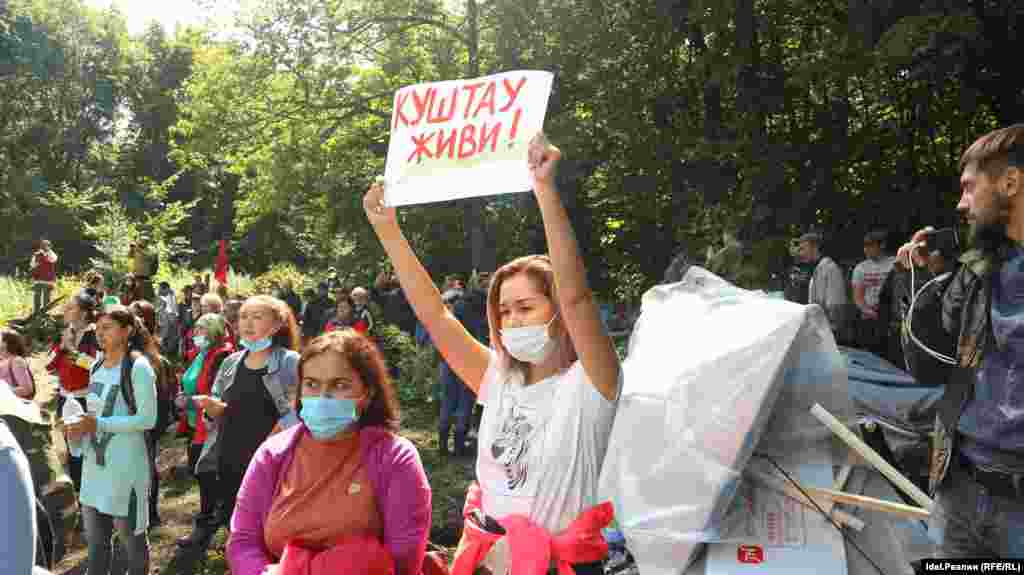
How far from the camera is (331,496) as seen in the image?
2.92 metres

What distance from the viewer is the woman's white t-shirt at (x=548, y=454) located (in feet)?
8.95

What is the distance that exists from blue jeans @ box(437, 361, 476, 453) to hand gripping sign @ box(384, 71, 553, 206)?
6.18 metres

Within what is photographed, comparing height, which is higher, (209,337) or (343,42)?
(343,42)

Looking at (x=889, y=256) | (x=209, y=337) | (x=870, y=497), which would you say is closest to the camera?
(x=870, y=497)

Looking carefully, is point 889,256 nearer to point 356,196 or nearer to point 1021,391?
point 1021,391

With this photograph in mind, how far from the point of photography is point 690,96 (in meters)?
15.6

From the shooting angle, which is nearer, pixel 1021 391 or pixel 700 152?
pixel 1021 391

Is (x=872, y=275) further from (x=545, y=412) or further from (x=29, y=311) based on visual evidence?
(x=29, y=311)

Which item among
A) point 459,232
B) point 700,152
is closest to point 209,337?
point 700,152

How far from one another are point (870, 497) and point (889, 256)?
23.6 feet

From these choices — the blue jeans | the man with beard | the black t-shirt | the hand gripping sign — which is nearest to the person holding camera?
the blue jeans

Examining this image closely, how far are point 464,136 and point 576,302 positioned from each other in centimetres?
95

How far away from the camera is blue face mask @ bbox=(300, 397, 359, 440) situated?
3117 millimetres

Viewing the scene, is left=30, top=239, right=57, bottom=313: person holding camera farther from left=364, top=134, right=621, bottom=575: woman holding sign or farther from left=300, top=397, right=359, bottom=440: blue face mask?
left=364, top=134, right=621, bottom=575: woman holding sign
